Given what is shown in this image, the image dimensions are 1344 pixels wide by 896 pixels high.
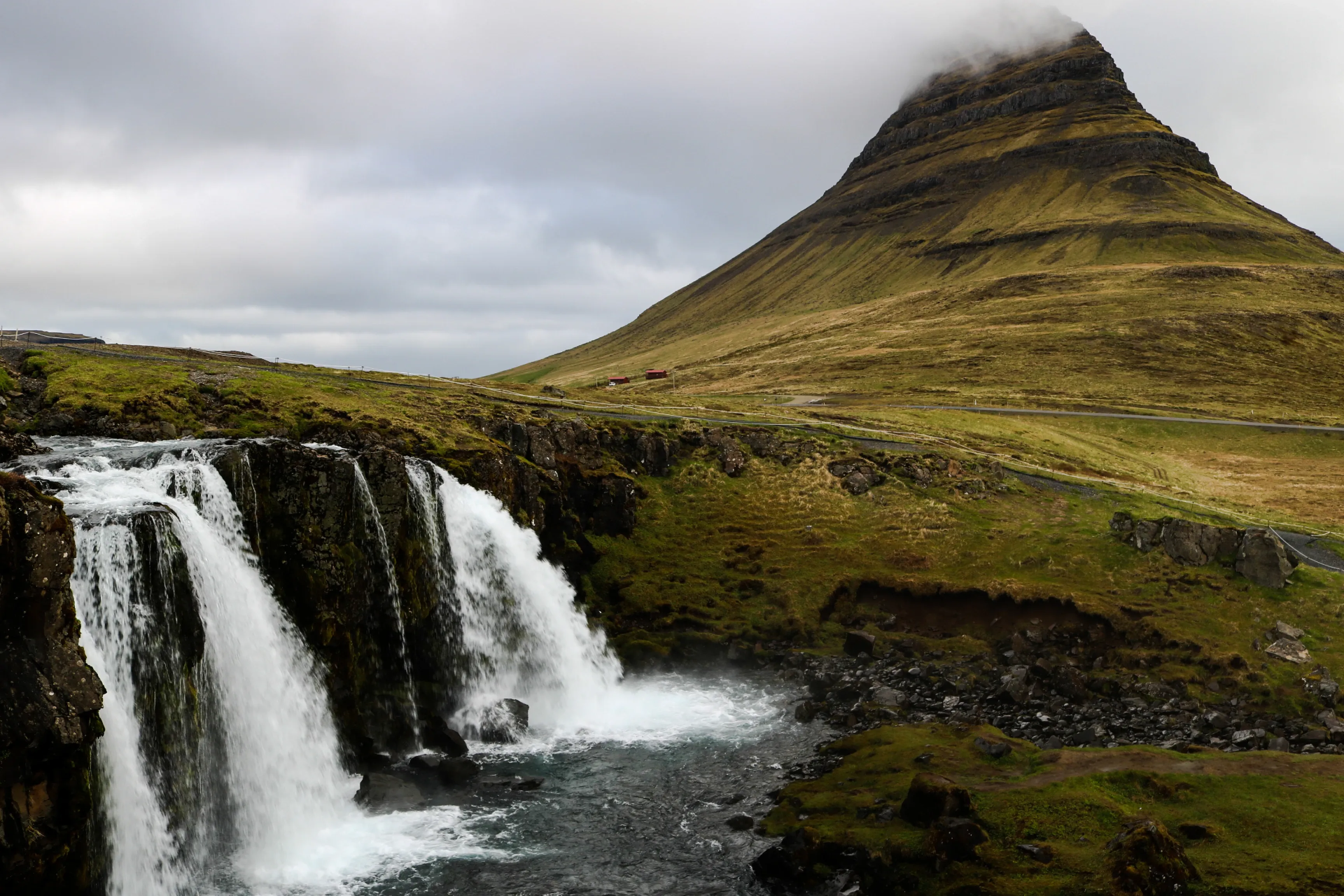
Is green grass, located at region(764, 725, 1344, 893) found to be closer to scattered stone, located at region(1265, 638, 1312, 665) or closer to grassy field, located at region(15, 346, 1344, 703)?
scattered stone, located at region(1265, 638, 1312, 665)

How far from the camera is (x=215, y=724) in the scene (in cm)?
3097

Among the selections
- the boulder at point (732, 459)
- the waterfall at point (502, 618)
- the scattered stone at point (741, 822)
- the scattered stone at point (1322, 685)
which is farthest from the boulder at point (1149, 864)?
the boulder at point (732, 459)

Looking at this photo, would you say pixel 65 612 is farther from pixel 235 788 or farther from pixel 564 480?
pixel 564 480

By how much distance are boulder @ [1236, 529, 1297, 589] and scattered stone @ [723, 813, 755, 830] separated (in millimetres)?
35708

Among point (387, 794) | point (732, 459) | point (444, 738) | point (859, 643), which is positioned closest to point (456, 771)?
point (387, 794)

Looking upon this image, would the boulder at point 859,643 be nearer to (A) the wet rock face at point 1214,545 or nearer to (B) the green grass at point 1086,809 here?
(B) the green grass at point 1086,809

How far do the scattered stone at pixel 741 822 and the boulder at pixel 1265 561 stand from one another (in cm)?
3571

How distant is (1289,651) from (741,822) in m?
30.1

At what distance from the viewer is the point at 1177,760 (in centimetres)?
3219

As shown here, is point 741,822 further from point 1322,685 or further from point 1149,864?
point 1322,685

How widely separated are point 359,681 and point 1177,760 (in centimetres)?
3227

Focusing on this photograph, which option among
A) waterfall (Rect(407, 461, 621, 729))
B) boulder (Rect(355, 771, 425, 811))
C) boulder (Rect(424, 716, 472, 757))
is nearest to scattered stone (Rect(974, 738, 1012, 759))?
waterfall (Rect(407, 461, 621, 729))

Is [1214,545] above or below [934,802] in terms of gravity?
above

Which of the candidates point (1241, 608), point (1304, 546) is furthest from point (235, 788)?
point (1304, 546)
